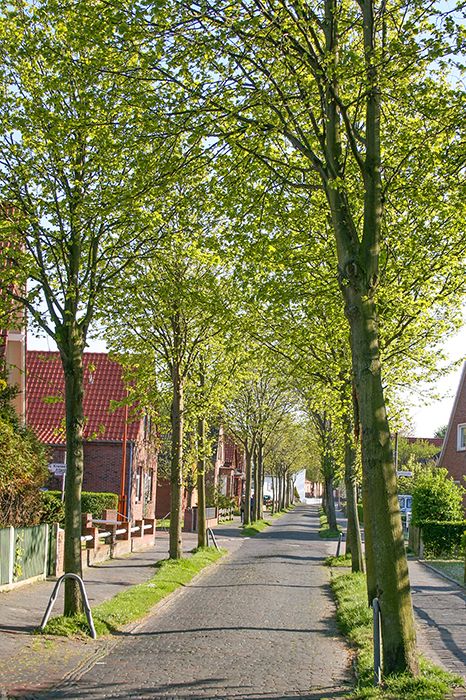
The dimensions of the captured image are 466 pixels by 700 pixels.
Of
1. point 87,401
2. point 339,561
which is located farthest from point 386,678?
point 87,401

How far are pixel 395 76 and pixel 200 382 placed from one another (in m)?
18.4

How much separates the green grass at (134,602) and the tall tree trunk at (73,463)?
1.41 ft

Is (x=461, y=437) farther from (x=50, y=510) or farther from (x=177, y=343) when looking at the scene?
(x=50, y=510)

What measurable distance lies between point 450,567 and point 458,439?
60.0 feet

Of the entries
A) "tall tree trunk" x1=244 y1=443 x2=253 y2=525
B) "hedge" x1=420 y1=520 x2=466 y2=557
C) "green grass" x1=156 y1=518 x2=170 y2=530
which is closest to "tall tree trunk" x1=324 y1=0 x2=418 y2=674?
"hedge" x1=420 y1=520 x2=466 y2=557

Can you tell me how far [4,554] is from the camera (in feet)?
51.6

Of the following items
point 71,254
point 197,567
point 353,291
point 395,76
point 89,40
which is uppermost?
point 89,40

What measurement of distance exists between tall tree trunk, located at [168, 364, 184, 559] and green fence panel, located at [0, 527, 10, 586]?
749cm

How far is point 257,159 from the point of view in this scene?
11406mm

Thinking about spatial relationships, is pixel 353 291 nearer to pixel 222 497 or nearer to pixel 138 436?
pixel 138 436

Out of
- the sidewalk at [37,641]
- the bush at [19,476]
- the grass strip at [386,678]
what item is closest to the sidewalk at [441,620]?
the grass strip at [386,678]

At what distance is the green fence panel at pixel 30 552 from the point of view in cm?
1641

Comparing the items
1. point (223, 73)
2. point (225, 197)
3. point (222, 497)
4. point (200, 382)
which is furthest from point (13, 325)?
point (222, 497)

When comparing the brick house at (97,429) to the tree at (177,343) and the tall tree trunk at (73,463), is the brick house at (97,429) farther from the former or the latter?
the tall tree trunk at (73,463)
